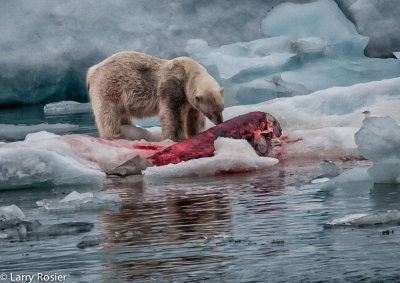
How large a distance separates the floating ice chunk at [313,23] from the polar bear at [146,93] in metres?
7.81

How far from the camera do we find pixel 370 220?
407 cm

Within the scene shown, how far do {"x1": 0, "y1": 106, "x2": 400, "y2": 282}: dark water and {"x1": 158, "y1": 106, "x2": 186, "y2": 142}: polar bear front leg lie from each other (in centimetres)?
295

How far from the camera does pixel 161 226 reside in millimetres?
4582

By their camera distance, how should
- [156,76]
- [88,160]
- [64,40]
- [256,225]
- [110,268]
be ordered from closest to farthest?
[110,268] < [256,225] < [88,160] < [156,76] < [64,40]

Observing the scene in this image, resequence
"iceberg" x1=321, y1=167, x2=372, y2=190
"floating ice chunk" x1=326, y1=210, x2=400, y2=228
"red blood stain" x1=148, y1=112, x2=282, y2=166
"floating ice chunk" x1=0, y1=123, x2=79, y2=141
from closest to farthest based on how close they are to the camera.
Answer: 1. "floating ice chunk" x1=326, y1=210, x2=400, y2=228
2. "iceberg" x1=321, y1=167, x2=372, y2=190
3. "red blood stain" x1=148, y1=112, x2=282, y2=166
4. "floating ice chunk" x1=0, y1=123, x2=79, y2=141

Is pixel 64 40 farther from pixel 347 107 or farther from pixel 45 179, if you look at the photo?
pixel 45 179

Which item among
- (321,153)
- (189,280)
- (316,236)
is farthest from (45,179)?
(189,280)

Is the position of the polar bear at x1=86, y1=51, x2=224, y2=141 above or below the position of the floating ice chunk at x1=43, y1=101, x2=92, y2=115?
below

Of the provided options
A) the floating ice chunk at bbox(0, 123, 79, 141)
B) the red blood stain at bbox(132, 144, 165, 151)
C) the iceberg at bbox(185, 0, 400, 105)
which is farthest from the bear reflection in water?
the iceberg at bbox(185, 0, 400, 105)

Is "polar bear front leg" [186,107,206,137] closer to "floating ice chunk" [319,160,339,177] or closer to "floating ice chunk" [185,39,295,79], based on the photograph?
"floating ice chunk" [319,160,339,177]

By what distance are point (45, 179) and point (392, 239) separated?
3.95m

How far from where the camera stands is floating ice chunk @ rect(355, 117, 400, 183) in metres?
5.62

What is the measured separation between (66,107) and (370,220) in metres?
15.7

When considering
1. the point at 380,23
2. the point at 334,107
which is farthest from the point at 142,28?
the point at 334,107
